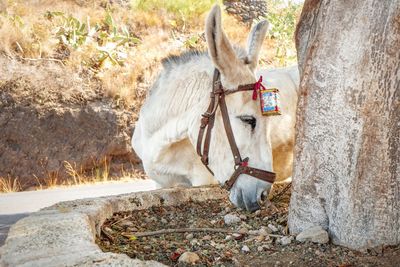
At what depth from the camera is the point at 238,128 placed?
3420 millimetres

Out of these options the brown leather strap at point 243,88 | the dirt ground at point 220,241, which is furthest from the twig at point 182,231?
the brown leather strap at point 243,88

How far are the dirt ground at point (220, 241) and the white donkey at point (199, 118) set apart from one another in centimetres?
33

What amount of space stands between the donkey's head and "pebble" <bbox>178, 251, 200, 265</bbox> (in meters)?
1.18

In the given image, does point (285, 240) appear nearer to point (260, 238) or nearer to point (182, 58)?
point (260, 238)

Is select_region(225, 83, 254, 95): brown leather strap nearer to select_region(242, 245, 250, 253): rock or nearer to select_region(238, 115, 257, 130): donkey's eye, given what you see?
select_region(238, 115, 257, 130): donkey's eye

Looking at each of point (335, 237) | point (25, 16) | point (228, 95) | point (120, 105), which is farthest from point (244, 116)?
point (25, 16)

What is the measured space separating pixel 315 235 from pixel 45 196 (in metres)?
8.17

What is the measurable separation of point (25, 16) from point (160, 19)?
458 cm

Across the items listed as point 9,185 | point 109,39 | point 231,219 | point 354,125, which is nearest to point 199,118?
point 231,219

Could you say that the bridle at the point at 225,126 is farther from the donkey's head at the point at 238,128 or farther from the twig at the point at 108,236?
the twig at the point at 108,236

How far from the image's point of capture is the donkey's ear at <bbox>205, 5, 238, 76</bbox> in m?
3.18

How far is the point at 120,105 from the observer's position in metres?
12.9

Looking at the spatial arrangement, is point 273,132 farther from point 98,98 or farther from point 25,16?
point 25,16

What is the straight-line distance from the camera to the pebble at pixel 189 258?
6.51ft
